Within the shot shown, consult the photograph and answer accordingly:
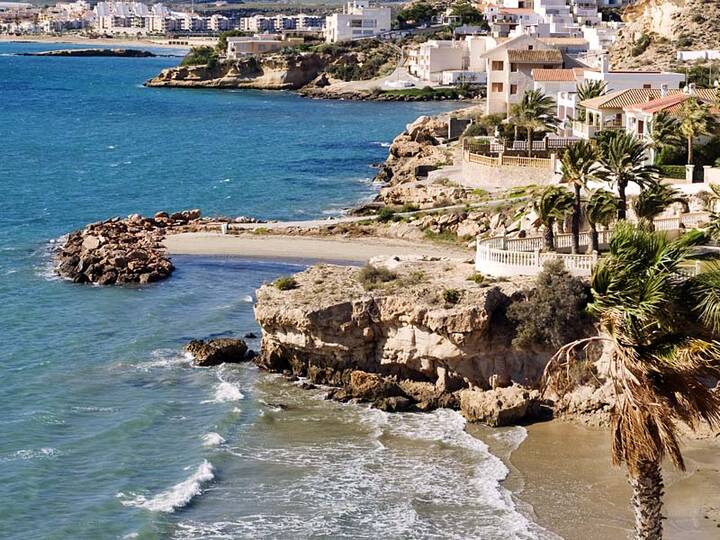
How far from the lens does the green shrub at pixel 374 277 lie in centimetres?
3659

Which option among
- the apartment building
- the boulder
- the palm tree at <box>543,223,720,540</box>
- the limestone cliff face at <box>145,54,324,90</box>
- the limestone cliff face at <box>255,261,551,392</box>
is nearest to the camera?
the palm tree at <box>543,223,720,540</box>

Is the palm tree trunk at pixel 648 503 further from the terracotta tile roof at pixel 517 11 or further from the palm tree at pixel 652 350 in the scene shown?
the terracotta tile roof at pixel 517 11

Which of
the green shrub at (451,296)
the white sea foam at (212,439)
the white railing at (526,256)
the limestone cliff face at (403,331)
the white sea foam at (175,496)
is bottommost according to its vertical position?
the white sea foam at (175,496)

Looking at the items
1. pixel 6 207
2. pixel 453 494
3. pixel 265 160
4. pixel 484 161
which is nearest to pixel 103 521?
pixel 453 494

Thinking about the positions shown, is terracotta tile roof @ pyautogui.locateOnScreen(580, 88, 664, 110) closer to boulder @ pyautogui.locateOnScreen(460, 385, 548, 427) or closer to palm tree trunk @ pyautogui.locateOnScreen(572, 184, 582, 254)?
palm tree trunk @ pyautogui.locateOnScreen(572, 184, 582, 254)

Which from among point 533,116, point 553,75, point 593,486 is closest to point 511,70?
point 553,75

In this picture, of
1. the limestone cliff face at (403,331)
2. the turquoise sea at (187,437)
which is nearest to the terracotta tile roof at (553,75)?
the turquoise sea at (187,437)

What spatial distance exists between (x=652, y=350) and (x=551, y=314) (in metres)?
16.1

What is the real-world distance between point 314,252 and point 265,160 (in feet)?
135

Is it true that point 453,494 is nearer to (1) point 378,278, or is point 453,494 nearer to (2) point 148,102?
(1) point 378,278

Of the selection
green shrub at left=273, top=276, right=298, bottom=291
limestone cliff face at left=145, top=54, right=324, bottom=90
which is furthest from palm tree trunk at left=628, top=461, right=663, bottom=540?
limestone cliff face at left=145, top=54, right=324, bottom=90

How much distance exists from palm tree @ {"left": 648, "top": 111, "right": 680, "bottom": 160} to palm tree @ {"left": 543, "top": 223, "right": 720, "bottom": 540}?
34.3m

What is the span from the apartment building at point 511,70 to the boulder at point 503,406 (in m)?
53.3

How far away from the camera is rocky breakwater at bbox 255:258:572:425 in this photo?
3359 cm
